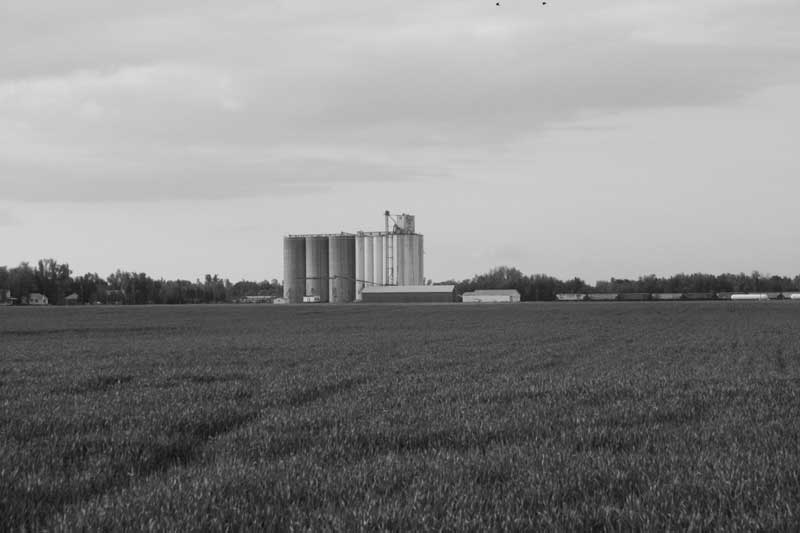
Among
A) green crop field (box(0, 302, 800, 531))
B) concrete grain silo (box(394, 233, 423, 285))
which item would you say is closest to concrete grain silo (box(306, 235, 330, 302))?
concrete grain silo (box(394, 233, 423, 285))

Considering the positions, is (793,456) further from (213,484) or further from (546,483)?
(213,484)

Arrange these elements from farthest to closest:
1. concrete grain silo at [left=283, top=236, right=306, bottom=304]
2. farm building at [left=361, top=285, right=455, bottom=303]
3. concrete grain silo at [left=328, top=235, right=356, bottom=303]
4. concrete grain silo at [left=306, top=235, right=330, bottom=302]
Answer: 1. concrete grain silo at [left=283, top=236, right=306, bottom=304]
2. concrete grain silo at [left=306, top=235, right=330, bottom=302]
3. concrete grain silo at [left=328, top=235, right=356, bottom=303]
4. farm building at [left=361, top=285, right=455, bottom=303]

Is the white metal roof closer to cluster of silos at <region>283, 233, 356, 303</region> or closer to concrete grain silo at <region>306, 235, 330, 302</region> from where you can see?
cluster of silos at <region>283, 233, 356, 303</region>

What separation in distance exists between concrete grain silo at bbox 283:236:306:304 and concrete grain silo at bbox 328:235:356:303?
722 cm

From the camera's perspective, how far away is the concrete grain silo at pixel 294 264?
18688 centimetres

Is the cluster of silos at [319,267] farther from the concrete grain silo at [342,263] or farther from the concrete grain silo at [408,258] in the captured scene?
the concrete grain silo at [408,258]

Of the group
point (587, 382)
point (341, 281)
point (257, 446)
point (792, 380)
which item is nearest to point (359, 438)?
point (257, 446)

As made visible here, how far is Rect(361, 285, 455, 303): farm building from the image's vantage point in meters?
167

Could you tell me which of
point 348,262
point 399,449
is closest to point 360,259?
point 348,262

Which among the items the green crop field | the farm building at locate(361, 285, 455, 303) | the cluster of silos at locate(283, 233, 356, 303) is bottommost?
the green crop field

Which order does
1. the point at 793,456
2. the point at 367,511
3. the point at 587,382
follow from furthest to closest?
the point at 587,382, the point at 793,456, the point at 367,511

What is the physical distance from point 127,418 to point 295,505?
6.56 metres

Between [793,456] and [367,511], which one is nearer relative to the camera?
[367,511]

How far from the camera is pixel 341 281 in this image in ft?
602
